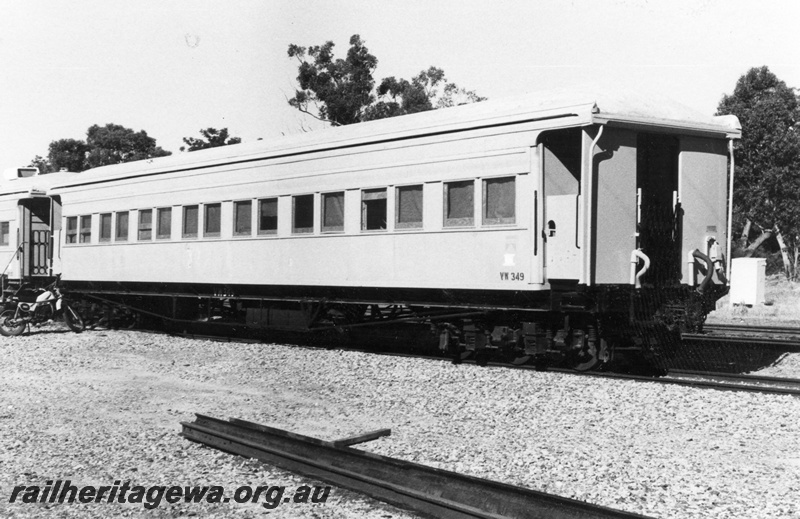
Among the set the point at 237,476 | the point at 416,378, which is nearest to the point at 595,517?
the point at 237,476

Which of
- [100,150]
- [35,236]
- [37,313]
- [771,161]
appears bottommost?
[37,313]

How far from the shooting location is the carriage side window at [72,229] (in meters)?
18.2

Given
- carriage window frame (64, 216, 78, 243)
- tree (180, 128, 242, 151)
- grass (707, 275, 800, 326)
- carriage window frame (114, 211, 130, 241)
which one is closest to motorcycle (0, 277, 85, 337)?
carriage window frame (64, 216, 78, 243)

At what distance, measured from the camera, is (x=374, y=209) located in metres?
11.9

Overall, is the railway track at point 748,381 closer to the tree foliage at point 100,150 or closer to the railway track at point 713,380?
the railway track at point 713,380

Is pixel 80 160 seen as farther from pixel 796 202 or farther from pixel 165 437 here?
pixel 165 437

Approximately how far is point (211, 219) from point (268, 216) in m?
1.66

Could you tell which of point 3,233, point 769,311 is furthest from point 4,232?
point 769,311

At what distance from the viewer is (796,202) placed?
32.2 metres

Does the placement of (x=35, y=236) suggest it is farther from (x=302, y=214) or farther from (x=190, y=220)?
(x=302, y=214)

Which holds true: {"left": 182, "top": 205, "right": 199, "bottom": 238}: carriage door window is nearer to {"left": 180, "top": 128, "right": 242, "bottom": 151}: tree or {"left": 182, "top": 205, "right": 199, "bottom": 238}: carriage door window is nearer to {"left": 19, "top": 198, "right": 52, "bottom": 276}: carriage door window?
{"left": 19, "top": 198, "right": 52, "bottom": 276}: carriage door window

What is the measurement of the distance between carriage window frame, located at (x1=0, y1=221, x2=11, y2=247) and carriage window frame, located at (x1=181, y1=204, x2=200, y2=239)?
23.8 ft

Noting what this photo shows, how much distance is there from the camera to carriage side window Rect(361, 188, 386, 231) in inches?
462

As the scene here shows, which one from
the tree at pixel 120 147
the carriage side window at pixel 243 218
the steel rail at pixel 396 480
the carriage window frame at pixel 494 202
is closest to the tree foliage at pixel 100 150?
the tree at pixel 120 147
